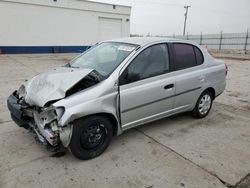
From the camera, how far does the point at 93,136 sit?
9.19ft

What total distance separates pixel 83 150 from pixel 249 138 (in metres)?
2.79

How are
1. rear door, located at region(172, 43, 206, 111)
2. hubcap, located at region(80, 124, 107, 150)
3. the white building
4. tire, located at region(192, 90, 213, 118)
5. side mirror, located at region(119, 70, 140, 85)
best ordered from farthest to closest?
the white building, tire, located at region(192, 90, 213, 118), rear door, located at region(172, 43, 206, 111), side mirror, located at region(119, 70, 140, 85), hubcap, located at region(80, 124, 107, 150)

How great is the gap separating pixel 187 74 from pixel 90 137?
2074 millimetres

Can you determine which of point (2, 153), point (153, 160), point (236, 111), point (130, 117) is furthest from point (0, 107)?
point (236, 111)

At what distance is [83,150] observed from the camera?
9.04 ft

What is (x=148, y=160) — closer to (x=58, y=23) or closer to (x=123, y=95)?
(x=123, y=95)

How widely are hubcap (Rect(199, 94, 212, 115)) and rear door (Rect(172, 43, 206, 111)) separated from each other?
0.26 m

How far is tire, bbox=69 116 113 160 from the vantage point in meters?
2.62

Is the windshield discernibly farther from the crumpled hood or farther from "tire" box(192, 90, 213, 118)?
"tire" box(192, 90, 213, 118)

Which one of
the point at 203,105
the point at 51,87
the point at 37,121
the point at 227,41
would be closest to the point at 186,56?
the point at 203,105

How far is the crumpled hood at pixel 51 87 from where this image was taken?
258cm

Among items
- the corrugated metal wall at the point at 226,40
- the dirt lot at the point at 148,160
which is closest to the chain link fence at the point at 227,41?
the corrugated metal wall at the point at 226,40

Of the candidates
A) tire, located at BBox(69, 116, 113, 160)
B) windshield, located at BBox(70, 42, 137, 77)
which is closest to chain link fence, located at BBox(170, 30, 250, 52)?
windshield, located at BBox(70, 42, 137, 77)

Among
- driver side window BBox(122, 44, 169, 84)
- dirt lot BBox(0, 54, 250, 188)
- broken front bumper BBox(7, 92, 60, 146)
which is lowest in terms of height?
dirt lot BBox(0, 54, 250, 188)
